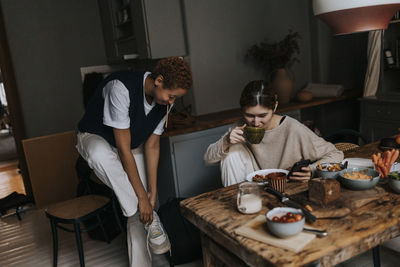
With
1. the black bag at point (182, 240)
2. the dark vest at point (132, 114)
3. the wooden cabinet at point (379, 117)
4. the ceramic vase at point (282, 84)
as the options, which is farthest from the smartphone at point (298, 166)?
the ceramic vase at point (282, 84)

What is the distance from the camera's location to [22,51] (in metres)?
3.97

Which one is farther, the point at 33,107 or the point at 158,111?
the point at 33,107

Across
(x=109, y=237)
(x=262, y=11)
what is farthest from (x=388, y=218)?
(x=262, y=11)

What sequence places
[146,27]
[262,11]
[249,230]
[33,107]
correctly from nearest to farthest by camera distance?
[249,230]
[146,27]
[262,11]
[33,107]

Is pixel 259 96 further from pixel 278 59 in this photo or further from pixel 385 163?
pixel 278 59

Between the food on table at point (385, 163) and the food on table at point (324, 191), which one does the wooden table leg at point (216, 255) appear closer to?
the food on table at point (324, 191)

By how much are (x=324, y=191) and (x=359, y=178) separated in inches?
8.9

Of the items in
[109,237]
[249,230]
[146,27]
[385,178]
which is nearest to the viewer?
[249,230]

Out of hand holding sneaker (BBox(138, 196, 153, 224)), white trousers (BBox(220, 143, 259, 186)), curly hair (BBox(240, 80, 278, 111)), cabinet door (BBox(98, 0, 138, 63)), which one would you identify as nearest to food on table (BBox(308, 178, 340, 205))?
curly hair (BBox(240, 80, 278, 111))

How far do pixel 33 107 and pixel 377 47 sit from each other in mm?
3683

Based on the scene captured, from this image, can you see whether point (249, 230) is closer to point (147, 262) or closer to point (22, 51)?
point (147, 262)

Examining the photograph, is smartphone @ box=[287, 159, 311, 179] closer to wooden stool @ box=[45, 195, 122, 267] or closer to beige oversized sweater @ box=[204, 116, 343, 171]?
beige oversized sweater @ box=[204, 116, 343, 171]

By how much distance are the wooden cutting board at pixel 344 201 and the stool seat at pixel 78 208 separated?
1418 millimetres

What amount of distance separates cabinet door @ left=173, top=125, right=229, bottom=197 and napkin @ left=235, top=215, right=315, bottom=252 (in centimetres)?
174
